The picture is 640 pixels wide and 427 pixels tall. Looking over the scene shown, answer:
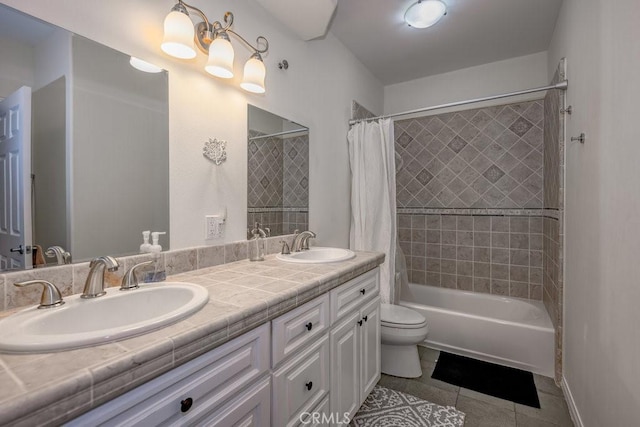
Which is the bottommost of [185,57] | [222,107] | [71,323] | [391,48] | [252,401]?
[252,401]

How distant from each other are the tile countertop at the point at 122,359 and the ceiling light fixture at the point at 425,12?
193 centimetres

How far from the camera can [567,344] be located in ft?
6.04

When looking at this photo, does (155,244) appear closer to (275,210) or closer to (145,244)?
(145,244)

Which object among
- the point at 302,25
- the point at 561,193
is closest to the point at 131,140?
the point at 302,25

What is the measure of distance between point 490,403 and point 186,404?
6.06ft

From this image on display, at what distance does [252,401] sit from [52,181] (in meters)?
0.93

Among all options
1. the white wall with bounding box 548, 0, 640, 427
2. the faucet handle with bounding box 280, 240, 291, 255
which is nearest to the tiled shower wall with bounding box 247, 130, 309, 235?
the faucet handle with bounding box 280, 240, 291, 255

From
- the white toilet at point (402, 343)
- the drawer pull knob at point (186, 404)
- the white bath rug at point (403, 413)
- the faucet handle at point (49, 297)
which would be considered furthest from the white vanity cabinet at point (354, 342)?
the faucet handle at point (49, 297)

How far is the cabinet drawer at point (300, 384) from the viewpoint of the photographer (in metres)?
1.00

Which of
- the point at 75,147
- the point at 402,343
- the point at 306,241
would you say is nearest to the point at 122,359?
the point at 75,147

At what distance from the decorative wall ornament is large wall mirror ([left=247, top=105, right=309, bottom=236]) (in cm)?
18

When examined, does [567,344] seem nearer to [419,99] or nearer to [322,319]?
[322,319]

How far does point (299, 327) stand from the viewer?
3.63 feet

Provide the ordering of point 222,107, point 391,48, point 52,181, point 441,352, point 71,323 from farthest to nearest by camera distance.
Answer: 1. point 391,48
2. point 441,352
3. point 222,107
4. point 52,181
5. point 71,323
